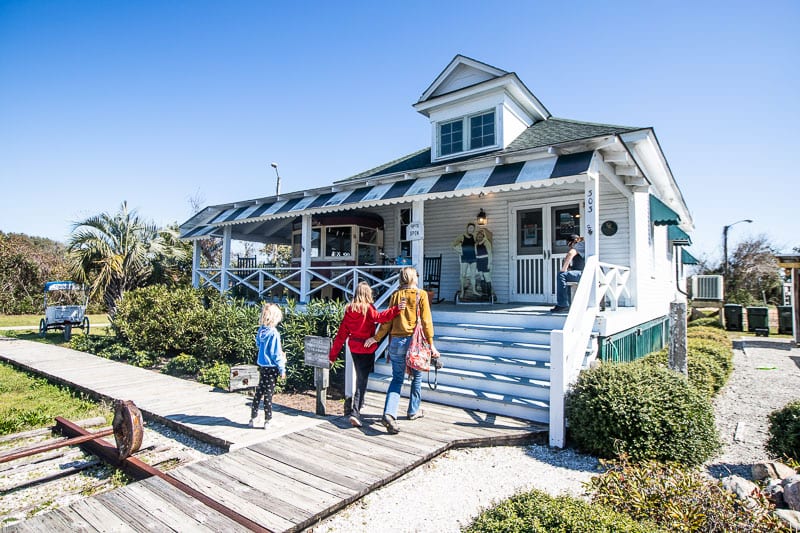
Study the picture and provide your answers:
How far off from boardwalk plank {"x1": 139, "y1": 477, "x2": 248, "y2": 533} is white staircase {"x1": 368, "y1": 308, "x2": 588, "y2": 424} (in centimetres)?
349

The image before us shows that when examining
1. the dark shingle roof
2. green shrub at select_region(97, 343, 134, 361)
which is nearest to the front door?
the dark shingle roof

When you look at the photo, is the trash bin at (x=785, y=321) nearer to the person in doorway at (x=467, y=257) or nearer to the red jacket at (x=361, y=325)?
the person in doorway at (x=467, y=257)

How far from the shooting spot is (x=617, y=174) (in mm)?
8078

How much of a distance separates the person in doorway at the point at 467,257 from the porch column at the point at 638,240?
3.35 meters

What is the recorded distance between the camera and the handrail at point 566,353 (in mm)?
4699

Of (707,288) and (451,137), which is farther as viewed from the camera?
(707,288)

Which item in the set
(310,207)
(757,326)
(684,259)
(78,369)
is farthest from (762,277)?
(78,369)

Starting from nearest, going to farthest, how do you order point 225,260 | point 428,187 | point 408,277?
1. point 408,277
2. point 428,187
3. point 225,260

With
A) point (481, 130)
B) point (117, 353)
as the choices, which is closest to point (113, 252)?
point (117, 353)

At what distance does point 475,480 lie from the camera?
384 centimetres

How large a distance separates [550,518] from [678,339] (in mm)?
4718

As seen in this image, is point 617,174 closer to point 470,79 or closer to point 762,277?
point 470,79

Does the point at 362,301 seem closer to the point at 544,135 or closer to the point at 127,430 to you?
the point at 127,430

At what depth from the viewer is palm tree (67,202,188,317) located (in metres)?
13.1
